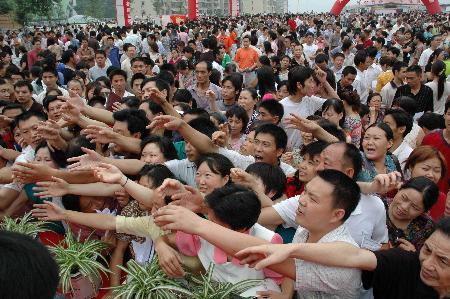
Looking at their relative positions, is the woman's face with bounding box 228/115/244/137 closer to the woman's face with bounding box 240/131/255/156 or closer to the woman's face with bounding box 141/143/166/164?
the woman's face with bounding box 240/131/255/156

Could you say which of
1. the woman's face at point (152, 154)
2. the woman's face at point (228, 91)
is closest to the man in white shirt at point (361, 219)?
the woman's face at point (152, 154)

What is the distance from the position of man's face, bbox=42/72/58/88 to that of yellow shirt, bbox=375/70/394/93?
487 cm

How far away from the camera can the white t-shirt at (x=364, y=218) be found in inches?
103

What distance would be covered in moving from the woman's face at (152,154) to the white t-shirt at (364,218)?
1.11m

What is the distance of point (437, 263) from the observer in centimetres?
179

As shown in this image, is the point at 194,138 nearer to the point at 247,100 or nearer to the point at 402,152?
the point at 247,100

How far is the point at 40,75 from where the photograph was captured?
7.09m

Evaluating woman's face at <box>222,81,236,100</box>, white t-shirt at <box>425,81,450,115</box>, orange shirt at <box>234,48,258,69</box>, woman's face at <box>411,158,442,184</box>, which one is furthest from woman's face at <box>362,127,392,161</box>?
orange shirt at <box>234,48,258,69</box>

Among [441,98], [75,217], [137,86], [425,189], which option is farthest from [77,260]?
[441,98]

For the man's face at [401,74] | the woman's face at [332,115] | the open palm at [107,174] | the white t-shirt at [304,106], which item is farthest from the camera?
the man's face at [401,74]

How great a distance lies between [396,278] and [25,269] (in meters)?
1.43

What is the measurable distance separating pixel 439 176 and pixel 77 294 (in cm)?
249

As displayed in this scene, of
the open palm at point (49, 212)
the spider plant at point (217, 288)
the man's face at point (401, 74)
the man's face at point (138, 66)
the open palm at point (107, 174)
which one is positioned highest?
the man's face at point (138, 66)

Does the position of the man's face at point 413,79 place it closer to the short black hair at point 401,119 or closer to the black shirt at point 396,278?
the short black hair at point 401,119
